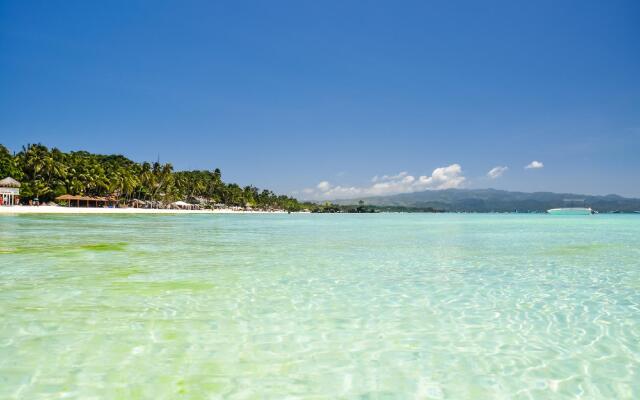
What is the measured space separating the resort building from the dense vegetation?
4568 mm

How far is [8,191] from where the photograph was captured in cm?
6462

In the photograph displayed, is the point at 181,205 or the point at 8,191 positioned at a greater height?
the point at 8,191

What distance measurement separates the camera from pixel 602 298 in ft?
26.5

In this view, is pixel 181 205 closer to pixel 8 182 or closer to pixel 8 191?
pixel 8 182

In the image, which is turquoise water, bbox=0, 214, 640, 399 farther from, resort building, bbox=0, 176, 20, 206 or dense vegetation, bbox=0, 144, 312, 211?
dense vegetation, bbox=0, 144, 312, 211

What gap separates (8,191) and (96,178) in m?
21.3

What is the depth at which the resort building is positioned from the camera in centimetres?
6444

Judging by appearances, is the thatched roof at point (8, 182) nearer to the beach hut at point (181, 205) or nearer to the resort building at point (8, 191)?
the resort building at point (8, 191)

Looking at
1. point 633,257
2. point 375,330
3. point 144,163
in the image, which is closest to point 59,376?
point 375,330

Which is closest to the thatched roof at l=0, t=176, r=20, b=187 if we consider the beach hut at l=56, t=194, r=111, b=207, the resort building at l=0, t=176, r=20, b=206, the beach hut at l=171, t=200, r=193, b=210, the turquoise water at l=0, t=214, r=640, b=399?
the resort building at l=0, t=176, r=20, b=206

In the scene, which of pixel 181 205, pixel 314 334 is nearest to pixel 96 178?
pixel 181 205

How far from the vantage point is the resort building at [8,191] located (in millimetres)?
64438

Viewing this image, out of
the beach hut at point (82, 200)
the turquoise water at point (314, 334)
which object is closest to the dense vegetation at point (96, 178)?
the beach hut at point (82, 200)

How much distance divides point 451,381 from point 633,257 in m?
14.9
